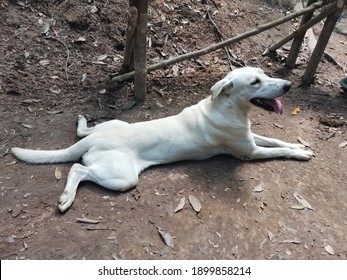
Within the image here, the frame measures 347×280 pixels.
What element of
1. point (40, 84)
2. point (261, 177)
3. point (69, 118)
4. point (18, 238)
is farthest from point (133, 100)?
point (18, 238)

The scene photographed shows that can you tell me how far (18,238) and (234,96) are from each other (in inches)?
102

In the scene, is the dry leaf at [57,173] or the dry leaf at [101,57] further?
the dry leaf at [101,57]

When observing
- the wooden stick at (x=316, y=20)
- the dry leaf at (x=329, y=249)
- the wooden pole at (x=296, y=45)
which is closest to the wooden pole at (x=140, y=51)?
the wooden stick at (x=316, y=20)

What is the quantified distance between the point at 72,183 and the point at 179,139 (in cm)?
123

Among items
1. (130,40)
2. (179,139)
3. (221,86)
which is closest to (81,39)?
(130,40)

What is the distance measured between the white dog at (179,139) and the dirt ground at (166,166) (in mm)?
133

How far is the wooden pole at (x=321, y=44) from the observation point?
5.91 metres

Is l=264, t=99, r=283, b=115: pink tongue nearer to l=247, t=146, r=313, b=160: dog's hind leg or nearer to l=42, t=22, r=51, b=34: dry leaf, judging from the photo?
l=247, t=146, r=313, b=160: dog's hind leg

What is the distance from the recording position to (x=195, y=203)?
409 centimetres

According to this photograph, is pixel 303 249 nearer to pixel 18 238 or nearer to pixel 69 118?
pixel 18 238

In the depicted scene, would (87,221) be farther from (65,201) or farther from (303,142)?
(303,142)

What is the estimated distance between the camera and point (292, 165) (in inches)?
185

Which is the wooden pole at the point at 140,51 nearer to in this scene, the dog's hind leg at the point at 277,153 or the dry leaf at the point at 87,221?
the dog's hind leg at the point at 277,153

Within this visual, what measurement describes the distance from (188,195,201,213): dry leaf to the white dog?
0.55 meters
